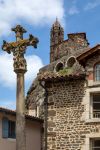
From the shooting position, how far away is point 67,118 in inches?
951

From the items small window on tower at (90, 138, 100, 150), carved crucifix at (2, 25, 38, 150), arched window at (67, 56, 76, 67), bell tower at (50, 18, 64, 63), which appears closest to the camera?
carved crucifix at (2, 25, 38, 150)

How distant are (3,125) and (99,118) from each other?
4985 mm

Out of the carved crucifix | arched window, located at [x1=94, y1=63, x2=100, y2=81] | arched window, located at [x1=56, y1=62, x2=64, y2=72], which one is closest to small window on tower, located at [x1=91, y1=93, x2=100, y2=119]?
arched window, located at [x1=94, y1=63, x2=100, y2=81]

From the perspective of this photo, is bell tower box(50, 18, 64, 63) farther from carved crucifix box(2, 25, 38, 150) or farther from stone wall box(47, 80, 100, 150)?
carved crucifix box(2, 25, 38, 150)

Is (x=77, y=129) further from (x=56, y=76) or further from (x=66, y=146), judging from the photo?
(x=56, y=76)

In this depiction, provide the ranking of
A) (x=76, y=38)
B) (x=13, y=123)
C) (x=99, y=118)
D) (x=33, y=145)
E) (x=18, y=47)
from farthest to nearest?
1. (x=76, y=38)
2. (x=33, y=145)
3. (x=13, y=123)
4. (x=99, y=118)
5. (x=18, y=47)

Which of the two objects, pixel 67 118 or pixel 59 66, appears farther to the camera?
pixel 59 66

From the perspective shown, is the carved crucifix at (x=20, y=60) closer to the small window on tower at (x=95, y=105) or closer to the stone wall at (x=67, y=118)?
the stone wall at (x=67, y=118)

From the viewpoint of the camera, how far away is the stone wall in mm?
23688

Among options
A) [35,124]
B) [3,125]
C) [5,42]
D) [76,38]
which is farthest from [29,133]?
[76,38]

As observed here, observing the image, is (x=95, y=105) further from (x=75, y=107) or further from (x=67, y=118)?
(x=67, y=118)

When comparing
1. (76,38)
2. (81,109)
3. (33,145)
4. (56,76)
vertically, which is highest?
(76,38)

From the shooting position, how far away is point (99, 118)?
2341cm

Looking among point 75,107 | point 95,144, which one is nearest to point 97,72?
A: point 75,107
